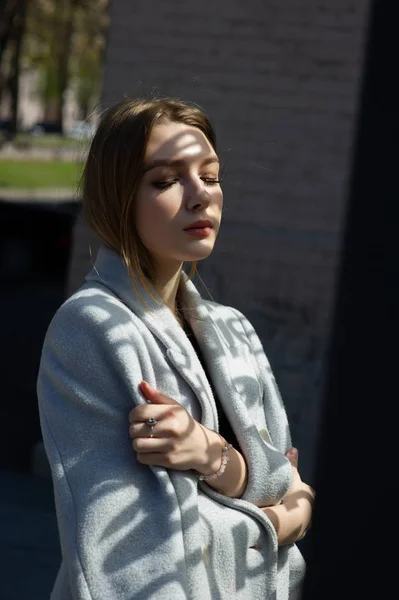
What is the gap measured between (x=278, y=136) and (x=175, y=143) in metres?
4.14

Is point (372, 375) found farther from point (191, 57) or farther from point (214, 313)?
point (191, 57)

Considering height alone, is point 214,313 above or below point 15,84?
above

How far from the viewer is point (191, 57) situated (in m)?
6.34

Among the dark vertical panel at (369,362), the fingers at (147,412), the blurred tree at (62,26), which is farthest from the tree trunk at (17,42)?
the dark vertical panel at (369,362)

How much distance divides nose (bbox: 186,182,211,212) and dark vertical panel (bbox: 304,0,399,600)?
3.40 ft

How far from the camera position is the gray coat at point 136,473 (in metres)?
1.97

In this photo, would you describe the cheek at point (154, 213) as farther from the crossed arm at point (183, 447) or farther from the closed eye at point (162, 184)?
the crossed arm at point (183, 447)

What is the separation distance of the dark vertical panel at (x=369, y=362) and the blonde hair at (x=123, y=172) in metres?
1.06

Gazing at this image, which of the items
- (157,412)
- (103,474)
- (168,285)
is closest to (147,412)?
(157,412)

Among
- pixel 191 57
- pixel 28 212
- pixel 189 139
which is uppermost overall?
pixel 189 139

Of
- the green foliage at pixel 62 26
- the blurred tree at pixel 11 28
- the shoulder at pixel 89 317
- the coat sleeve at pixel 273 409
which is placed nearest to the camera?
the shoulder at pixel 89 317

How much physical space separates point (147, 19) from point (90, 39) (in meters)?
23.2

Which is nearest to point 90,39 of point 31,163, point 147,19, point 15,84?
point 15,84

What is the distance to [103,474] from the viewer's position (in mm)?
1991
